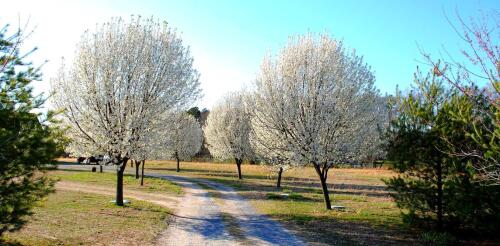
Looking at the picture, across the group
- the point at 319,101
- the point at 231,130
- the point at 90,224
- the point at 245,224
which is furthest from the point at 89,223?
the point at 231,130

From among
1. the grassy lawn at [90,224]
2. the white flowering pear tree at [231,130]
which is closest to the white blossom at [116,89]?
the grassy lawn at [90,224]

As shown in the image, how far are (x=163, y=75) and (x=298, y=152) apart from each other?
7.73m

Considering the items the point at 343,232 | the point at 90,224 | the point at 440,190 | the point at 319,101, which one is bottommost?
the point at 343,232

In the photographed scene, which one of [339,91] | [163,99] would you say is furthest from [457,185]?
[163,99]

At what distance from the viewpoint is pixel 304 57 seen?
1888cm

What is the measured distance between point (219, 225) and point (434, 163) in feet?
27.4

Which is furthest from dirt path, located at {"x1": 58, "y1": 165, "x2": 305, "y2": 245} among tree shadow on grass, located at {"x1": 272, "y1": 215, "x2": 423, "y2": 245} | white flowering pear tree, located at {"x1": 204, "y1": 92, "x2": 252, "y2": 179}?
white flowering pear tree, located at {"x1": 204, "y1": 92, "x2": 252, "y2": 179}

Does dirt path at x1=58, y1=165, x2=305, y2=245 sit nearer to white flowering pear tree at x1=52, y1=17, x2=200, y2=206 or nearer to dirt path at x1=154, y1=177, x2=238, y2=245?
dirt path at x1=154, y1=177, x2=238, y2=245

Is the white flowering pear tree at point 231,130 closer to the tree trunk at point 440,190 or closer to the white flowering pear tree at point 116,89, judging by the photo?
the white flowering pear tree at point 116,89

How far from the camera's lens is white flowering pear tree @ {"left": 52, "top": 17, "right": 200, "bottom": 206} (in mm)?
17516

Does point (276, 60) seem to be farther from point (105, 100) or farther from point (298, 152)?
point (105, 100)

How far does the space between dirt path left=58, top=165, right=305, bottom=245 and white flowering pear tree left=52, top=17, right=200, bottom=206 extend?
4468mm

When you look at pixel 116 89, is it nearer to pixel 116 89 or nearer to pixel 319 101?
pixel 116 89

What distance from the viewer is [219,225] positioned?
1495 centimetres
